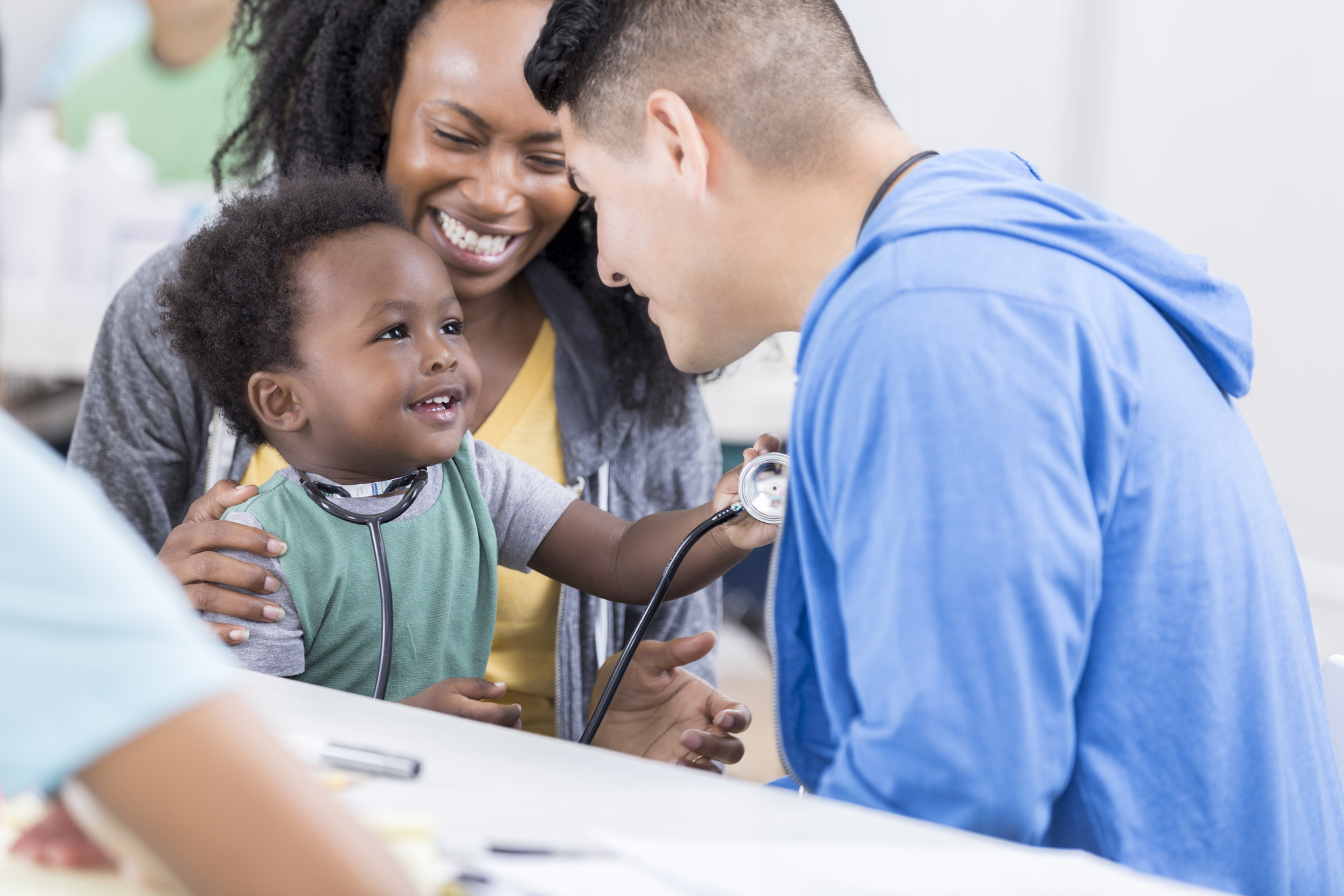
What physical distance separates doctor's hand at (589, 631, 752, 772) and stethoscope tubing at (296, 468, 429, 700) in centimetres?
28

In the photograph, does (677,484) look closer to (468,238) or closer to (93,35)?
(468,238)

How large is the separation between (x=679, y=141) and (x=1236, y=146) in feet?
5.75

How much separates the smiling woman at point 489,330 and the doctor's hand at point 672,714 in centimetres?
11

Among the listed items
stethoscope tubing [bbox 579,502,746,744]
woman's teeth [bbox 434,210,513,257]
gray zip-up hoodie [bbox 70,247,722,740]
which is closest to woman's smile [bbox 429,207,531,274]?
woman's teeth [bbox 434,210,513,257]

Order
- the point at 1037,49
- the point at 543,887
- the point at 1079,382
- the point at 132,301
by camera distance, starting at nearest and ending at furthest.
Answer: the point at 543,887
the point at 1079,382
the point at 132,301
the point at 1037,49

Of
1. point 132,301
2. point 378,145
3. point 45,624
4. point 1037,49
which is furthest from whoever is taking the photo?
point 1037,49

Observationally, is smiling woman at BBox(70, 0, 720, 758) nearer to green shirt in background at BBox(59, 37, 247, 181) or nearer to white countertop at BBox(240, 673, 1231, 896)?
white countertop at BBox(240, 673, 1231, 896)

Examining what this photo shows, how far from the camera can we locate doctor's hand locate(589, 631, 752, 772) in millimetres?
1198

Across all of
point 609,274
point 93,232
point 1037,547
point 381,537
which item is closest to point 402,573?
point 381,537

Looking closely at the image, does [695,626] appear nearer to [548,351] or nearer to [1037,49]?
[548,351]

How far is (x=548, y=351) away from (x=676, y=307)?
52 centimetres

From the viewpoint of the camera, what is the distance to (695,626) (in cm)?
159

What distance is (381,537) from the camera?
3.77ft

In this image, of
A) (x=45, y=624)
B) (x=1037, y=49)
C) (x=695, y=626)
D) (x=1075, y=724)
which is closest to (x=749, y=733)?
(x=695, y=626)
